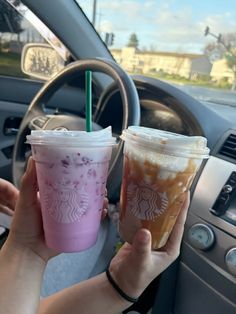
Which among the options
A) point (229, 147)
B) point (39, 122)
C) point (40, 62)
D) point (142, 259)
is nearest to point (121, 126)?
point (39, 122)

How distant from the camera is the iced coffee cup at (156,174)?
694mm

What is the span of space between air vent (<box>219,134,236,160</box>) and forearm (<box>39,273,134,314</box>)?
2.09 ft

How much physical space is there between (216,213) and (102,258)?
54 centimetres

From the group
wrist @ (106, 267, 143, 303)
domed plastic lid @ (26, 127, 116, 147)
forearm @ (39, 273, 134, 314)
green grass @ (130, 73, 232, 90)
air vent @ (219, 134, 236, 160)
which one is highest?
domed plastic lid @ (26, 127, 116, 147)

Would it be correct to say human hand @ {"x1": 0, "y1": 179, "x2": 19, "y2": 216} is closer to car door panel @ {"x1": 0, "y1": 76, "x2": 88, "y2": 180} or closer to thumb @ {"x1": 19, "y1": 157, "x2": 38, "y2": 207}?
thumb @ {"x1": 19, "y1": 157, "x2": 38, "y2": 207}

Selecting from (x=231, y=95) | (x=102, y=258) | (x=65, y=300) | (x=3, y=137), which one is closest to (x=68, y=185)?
(x=65, y=300)

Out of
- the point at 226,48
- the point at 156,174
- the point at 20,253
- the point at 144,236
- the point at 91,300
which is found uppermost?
the point at 226,48

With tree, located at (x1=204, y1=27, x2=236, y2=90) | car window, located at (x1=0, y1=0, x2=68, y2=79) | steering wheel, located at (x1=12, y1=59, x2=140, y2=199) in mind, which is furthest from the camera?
car window, located at (x1=0, y1=0, x2=68, y2=79)

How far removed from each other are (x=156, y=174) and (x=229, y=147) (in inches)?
30.3

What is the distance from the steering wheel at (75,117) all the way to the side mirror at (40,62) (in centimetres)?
58

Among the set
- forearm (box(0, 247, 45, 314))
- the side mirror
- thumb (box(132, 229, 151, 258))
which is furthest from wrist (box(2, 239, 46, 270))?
the side mirror

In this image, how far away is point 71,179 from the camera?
2.28 ft

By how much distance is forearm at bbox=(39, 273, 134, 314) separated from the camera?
0.91 meters

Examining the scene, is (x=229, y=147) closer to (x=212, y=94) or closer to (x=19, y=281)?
(x=212, y=94)
